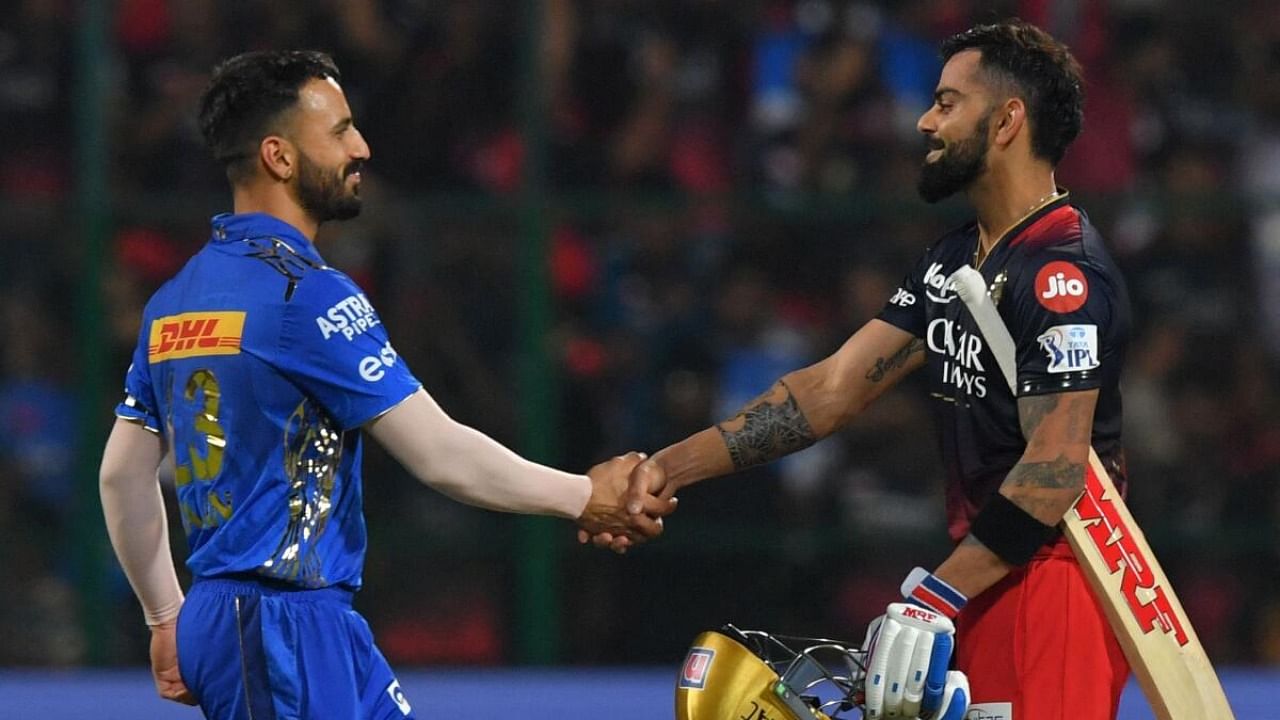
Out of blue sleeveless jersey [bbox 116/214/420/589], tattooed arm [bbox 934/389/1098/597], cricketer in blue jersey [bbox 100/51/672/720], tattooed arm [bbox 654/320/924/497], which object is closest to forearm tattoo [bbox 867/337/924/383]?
tattooed arm [bbox 654/320/924/497]

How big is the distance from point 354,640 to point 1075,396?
5.05 ft

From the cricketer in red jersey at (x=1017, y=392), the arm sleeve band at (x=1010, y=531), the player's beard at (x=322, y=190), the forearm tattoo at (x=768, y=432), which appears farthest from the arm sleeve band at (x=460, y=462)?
the arm sleeve band at (x=1010, y=531)

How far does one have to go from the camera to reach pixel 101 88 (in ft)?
28.1

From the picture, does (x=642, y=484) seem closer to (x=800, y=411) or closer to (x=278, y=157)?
(x=800, y=411)

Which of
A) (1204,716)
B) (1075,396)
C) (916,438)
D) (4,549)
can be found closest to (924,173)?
(1075,396)

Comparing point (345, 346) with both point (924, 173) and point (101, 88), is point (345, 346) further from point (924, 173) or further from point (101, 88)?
point (101, 88)

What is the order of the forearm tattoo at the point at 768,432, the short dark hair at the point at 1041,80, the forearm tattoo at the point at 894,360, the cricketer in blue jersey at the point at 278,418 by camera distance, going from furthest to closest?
1. the forearm tattoo at the point at 768,432
2. the forearm tattoo at the point at 894,360
3. the short dark hair at the point at 1041,80
4. the cricketer in blue jersey at the point at 278,418

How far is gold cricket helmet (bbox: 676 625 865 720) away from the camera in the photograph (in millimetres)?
4148

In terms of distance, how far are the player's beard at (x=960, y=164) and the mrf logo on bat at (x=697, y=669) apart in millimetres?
1150

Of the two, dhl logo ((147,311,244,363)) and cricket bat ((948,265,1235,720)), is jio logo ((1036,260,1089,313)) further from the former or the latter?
dhl logo ((147,311,244,363))

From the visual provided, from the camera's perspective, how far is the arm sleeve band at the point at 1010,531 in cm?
403

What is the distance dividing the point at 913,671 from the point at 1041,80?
134 cm

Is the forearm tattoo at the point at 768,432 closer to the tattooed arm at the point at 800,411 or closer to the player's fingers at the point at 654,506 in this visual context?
the tattooed arm at the point at 800,411

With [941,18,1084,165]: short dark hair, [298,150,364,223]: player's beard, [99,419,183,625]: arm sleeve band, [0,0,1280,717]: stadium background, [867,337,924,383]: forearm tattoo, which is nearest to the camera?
[298,150,364,223]: player's beard
